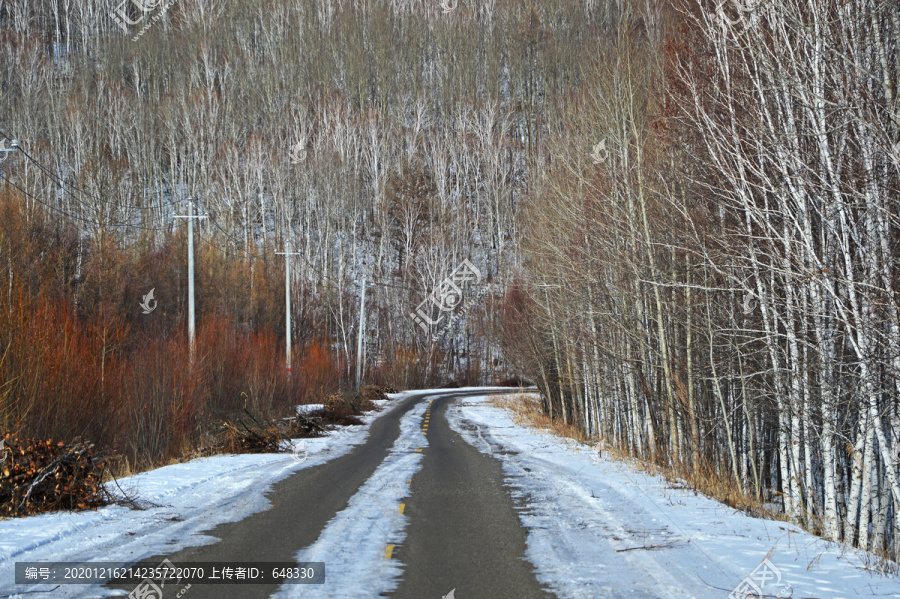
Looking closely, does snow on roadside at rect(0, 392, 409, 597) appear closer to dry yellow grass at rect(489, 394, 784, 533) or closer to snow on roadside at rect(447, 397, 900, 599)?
snow on roadside at rect(447, 397, 900, 599)

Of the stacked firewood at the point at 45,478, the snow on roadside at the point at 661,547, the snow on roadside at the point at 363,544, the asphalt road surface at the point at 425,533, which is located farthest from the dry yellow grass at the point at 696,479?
the stacked firewood at the point at 45,478

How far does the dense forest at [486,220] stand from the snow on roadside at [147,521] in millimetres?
2444

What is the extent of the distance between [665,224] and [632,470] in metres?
4.93

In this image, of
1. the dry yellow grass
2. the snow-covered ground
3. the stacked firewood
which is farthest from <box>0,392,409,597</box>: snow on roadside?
the dry yellow grass

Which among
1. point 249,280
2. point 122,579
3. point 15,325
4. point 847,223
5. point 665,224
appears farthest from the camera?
point 249,280

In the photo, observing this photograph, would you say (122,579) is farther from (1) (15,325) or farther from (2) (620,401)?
(2) (620,401)

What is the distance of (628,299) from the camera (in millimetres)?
16375

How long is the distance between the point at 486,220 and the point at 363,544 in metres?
62.1

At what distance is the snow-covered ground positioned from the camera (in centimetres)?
564

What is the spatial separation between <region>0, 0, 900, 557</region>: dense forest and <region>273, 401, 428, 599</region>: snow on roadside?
5.12 m

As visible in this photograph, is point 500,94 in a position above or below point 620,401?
above

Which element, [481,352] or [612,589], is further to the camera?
[481,352]

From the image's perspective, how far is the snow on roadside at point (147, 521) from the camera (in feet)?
20.3

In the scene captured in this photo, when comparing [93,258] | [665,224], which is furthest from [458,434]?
[93,258]
